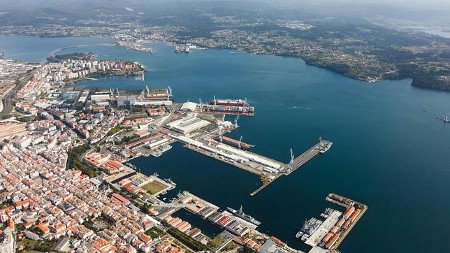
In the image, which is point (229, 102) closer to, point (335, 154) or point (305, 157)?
point (305, 157)

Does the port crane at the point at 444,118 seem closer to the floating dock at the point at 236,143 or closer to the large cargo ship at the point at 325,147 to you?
the large cargo ship at the point at 325,147

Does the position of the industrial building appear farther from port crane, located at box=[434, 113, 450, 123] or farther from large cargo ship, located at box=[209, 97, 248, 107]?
port crane, located at box=[434, 113, 450, 123]

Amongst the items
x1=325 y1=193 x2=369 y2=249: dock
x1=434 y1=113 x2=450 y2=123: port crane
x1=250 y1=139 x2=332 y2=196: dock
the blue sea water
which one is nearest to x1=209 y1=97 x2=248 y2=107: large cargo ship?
the blue sea water

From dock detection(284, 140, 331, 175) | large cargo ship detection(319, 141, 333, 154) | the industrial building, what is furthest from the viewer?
the industrial building

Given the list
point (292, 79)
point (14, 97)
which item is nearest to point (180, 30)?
point (292, 79)

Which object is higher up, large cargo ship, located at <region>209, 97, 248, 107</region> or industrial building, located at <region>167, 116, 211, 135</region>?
large cargo ship, located at <region>209, 97, 248, 107</region>

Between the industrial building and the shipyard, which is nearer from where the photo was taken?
the shipyard

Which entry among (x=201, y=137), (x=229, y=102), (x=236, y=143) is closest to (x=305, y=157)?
(x=236, y=143)

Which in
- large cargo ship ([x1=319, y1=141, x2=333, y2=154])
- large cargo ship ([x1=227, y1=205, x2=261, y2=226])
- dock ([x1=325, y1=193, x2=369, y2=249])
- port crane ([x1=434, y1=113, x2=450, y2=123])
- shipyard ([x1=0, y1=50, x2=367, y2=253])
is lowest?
shipyard ([x1=0, y1=50, x2=367, y2=253])
